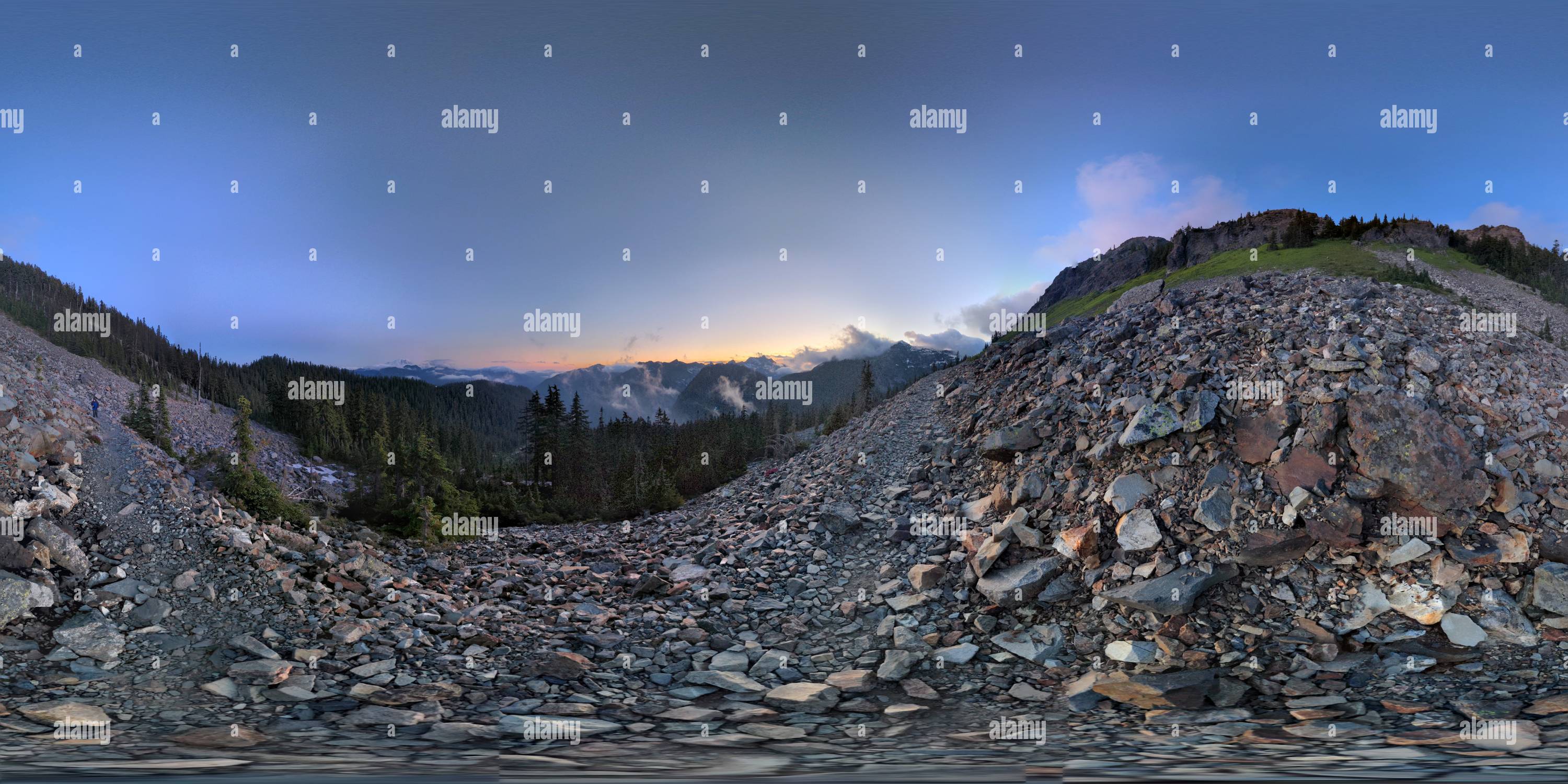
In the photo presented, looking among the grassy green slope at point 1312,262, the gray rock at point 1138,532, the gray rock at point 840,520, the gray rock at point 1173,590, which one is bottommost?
the gray rock at point 1173,590

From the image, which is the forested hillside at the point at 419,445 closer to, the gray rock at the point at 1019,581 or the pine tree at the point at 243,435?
the pine tree at the point at 243,435

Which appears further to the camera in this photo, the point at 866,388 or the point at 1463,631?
the point at 866,388

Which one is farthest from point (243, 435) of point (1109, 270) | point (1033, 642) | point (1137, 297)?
point (1109, 270)

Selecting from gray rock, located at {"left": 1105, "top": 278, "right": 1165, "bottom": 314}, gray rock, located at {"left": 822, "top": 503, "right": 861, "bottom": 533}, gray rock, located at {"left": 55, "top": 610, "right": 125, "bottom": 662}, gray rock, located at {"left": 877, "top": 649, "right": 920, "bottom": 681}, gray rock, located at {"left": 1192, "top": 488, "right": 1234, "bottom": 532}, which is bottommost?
gray rock, located at {"left": 877, "top": 649, "right": 920, "bottom": 681}

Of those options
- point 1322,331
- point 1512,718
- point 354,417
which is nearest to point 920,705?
point 1512,718

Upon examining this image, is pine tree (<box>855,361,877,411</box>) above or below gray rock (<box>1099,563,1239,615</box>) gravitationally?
above

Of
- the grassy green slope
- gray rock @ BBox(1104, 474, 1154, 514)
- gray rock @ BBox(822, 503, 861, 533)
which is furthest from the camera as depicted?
the grassy green slope

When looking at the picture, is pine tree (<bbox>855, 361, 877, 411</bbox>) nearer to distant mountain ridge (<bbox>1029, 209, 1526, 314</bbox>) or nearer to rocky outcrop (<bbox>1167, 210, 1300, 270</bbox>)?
distant mountain ridge (<bbox>1029, 209, 1526, 314</bbox>)

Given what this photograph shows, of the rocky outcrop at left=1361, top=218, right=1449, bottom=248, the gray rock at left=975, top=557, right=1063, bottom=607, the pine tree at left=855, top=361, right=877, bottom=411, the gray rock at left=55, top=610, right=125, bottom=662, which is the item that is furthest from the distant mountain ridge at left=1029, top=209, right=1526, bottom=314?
the gray rock at left=55, top=610, right=125, bottom=662

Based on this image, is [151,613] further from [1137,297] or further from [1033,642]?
[1137,297]

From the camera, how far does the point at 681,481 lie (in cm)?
2927

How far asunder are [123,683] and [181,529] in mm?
4486

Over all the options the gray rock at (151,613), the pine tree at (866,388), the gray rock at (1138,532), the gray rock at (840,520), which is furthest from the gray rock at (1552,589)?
the pine tree at (866,388)

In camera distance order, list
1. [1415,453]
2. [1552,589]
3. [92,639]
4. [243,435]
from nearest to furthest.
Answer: [1552,589] < [92,639] < [1415,453] < [243,435]
